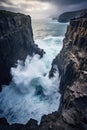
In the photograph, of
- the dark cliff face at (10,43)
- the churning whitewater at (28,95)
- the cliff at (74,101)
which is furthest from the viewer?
the dark cliff face at (10,43)

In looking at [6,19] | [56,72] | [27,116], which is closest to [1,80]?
[27,116]

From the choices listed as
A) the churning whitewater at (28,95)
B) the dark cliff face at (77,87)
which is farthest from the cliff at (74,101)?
the churning whitewater at (28,95)

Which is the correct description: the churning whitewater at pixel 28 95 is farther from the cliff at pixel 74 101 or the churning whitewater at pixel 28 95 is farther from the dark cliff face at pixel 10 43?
the cliff at pixel 74 101

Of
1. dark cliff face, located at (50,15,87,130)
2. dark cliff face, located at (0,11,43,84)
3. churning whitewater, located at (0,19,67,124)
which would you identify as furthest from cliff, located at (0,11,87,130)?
dark cliff face, located at (0,11,43,84)

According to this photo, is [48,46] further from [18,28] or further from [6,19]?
[6,19]

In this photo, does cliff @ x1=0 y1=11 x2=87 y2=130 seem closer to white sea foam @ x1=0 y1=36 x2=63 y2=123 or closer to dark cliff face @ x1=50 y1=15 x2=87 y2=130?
dark cliff face @ x1=50 y1=15 x2=87 y2=130
